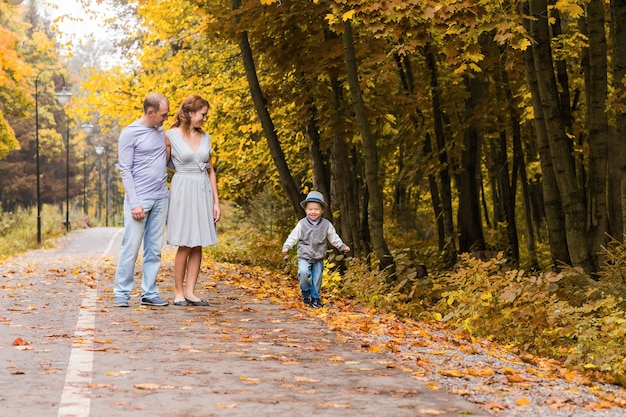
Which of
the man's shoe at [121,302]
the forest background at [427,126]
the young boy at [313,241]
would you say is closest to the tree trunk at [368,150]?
the forest background at [427,126]

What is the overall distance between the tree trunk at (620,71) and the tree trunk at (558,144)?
619mm

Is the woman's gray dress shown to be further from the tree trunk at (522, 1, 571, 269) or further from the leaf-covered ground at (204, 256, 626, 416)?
the tree trunk at (522, 1, 571, 269)

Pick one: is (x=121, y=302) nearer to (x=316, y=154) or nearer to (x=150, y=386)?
(x=150, y=386)

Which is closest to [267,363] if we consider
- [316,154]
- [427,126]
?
[316,154]

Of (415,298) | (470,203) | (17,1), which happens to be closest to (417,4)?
(415,298)

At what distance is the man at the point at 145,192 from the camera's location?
35.6 feet

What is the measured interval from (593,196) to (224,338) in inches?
347

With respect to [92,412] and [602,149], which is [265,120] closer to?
[602,149]

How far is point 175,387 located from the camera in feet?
20.2

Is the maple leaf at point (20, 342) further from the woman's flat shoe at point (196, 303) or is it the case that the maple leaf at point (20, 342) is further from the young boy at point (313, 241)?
the young boy at point (313, 241)

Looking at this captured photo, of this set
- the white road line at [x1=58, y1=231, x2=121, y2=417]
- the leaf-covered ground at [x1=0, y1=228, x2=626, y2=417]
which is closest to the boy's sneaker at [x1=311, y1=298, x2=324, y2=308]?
the leaf-covered ground at [x1=0, y1=228, x2=626, y2=417]

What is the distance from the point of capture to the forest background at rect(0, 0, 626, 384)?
11.2 meters

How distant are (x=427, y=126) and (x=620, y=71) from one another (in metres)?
8.77

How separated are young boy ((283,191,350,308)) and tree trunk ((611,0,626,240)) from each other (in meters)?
4.11
